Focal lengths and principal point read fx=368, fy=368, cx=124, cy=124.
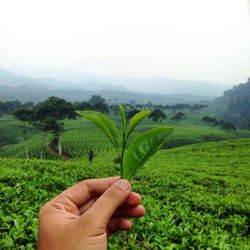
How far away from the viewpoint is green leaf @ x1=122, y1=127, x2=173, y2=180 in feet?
7.32

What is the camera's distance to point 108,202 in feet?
7.18

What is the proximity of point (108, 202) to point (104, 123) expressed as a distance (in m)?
0.48

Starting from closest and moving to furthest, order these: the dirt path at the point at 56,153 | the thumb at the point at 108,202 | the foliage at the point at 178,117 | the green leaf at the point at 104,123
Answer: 1. the green leaf at the point at 104,123
2. the thumb at the point at 108,202
3. the dirt path at the point at 56,153
4. the foliage at the point at 178,117

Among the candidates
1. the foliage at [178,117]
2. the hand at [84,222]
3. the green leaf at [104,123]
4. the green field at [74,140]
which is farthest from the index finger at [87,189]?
the foliage at [178,117]

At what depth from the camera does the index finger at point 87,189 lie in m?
2.63

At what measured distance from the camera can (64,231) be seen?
85.2 inches

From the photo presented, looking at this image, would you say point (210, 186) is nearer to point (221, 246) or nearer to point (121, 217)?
point (221, 246)

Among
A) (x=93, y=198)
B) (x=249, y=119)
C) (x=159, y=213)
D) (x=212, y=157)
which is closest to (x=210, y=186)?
(x=159, y=213)

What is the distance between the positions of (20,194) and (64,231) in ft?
15.8

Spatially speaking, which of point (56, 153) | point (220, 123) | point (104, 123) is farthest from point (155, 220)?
point (220, 123)

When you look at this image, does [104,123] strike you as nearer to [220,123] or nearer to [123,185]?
[123,185]

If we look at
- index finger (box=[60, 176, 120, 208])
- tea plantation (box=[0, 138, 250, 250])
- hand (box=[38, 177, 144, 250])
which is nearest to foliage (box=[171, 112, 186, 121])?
tea plantation (box=[0, 138, 250, 250])

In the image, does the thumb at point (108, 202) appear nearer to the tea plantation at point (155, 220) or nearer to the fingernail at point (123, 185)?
the fingernail at point (123, 185)

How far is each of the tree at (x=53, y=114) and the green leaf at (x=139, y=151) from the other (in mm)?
61420
